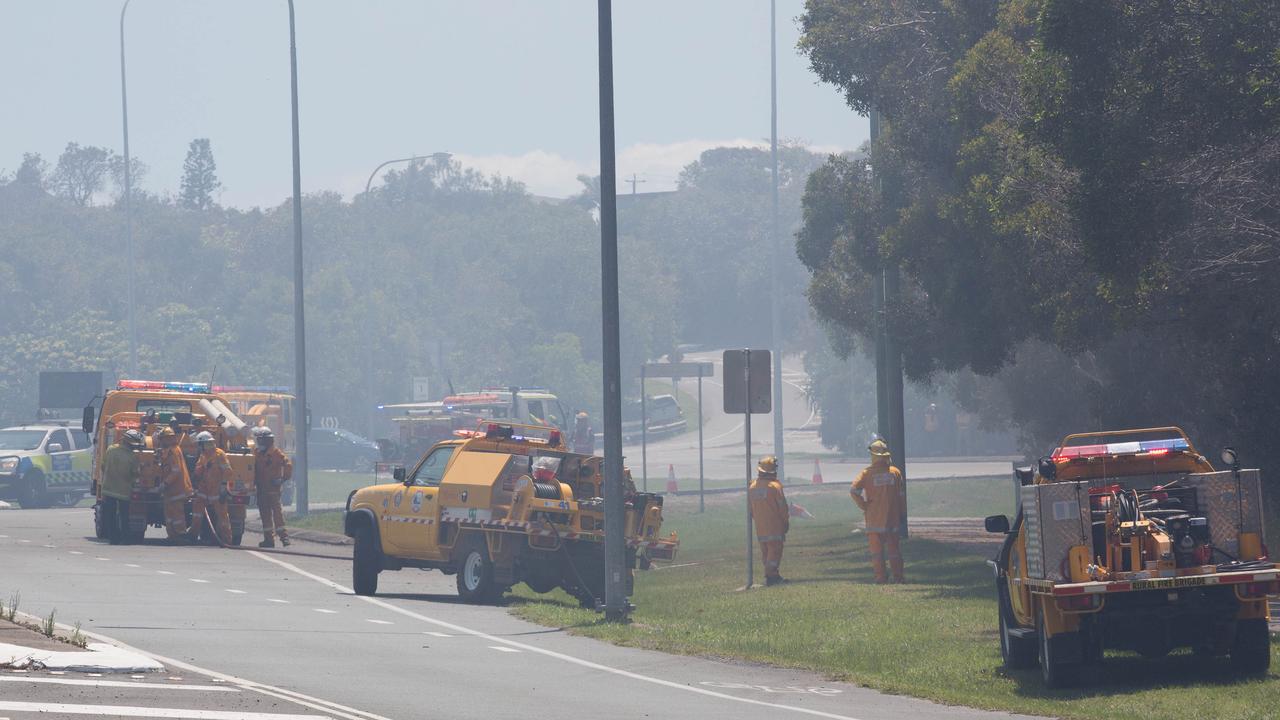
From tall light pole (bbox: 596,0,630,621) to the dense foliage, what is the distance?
462 centimetres

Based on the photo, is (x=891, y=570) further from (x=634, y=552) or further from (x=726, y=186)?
(x=726, y=186)

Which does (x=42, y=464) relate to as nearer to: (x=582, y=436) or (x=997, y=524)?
(x=582, y=436)

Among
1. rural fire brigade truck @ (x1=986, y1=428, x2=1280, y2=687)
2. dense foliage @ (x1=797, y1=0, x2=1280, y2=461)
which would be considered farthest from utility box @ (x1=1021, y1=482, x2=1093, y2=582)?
dense foliage @ (x1=797, y1=0, x2=1280, y2=461)

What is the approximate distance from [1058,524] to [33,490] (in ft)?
107

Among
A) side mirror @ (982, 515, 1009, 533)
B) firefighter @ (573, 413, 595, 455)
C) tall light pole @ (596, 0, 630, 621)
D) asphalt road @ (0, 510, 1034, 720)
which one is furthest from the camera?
firefighter @ (573, 413, 595, 455)

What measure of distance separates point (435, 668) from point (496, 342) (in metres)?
79.3

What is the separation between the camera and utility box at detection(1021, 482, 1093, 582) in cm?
1208

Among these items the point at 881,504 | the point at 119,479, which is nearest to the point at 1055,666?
the point at 881,504

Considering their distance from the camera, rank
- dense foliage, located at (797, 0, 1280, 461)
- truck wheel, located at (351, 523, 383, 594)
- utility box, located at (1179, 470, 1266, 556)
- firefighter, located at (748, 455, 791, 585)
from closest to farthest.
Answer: utility box, located at (1179, 470, 1266, 556), dense foliage, located at (797, 0, 1280, 461), truck wheel, located at (351, 523, 383, 594), firefighter, located at (748, 455, 791, 585)

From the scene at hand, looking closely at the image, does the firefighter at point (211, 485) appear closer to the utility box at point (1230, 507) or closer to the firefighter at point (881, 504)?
the firefighter at point (881, 504)

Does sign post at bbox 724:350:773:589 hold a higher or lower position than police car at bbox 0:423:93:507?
higher

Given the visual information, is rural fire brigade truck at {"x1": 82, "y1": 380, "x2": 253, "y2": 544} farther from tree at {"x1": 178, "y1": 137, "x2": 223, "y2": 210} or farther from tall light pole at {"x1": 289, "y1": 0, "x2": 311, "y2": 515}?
tree at {"x1": 178, "y1": 137, "x2": 223, "y2": 210}

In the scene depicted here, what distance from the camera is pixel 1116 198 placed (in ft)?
57.8

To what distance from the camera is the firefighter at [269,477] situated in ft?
89.3
